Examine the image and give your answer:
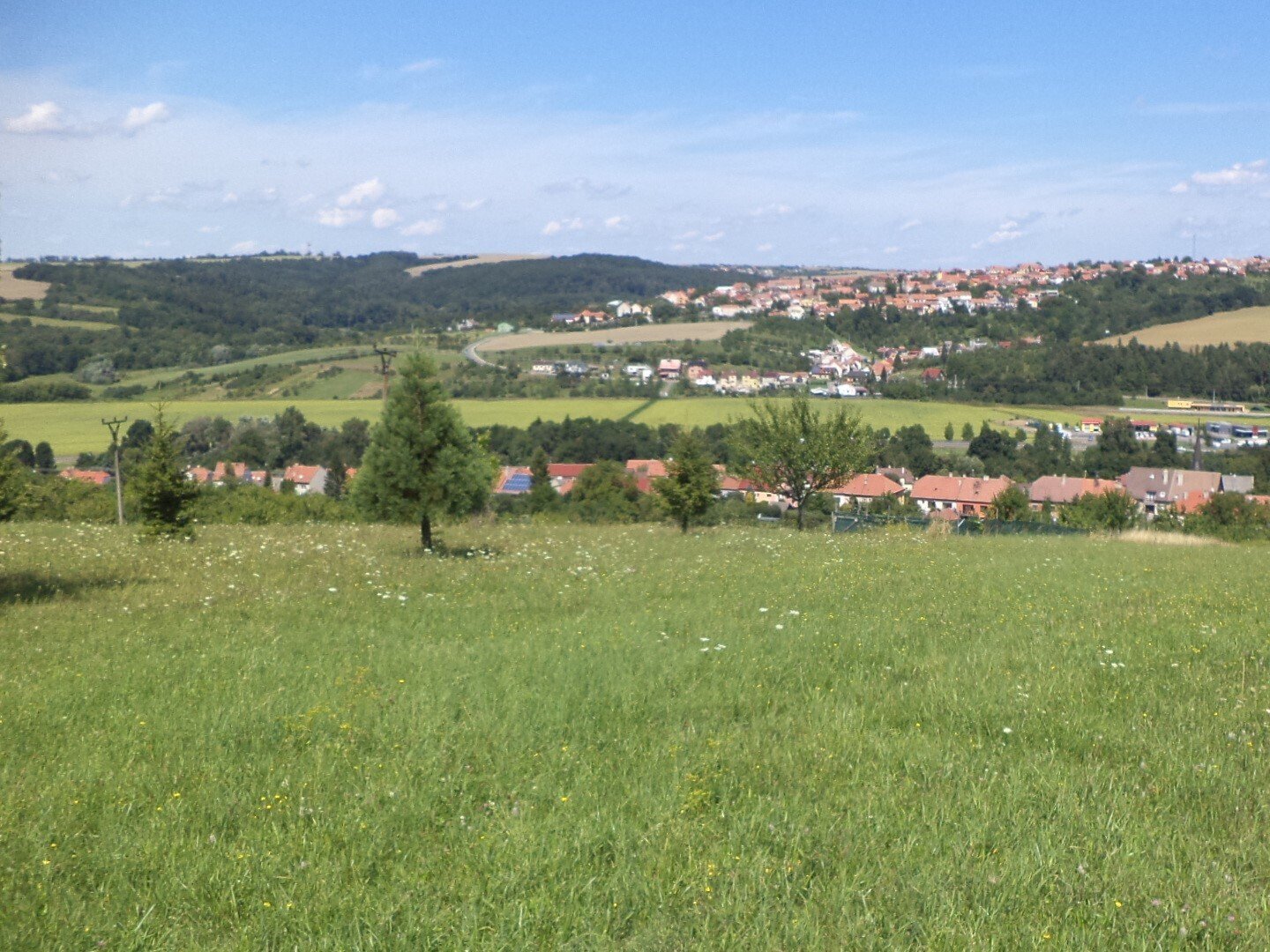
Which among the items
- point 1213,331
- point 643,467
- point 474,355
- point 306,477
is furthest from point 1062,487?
point 1213,331

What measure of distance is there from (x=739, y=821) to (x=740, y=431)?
2870 centimetres

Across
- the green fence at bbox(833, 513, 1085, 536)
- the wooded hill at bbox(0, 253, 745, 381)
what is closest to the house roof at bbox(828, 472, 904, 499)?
the green fence at bbox(833, 513, 1085, 536)

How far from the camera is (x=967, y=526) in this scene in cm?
2884

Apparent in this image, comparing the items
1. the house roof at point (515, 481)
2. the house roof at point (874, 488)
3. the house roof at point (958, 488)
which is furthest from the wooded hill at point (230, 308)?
the house roof at point (958, 488)

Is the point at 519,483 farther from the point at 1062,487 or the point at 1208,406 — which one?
the point at 1208,406

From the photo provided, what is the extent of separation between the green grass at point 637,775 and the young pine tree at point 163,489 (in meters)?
8.72

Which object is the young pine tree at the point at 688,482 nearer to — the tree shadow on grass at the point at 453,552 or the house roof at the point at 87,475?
the tree shadow on grass at the point at 453,552

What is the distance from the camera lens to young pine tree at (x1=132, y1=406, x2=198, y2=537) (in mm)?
20266

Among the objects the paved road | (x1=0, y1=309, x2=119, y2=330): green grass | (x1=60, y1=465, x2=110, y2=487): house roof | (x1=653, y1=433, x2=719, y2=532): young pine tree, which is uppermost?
(x1=0, y1=309, x2=119, y2=330): green grass

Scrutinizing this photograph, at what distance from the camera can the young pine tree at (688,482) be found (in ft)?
91.7

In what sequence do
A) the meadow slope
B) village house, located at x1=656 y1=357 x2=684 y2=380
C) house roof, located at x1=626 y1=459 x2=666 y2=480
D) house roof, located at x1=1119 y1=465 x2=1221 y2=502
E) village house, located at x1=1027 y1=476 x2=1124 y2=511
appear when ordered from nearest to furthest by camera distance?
village house, located at x1=1027 y1=476 x2=1124 y2=511, house roof, located at x1=1119 y1=465 x2=1221 y2=502, house roof, located at x1=626 y1=459 x2=666 y2=480, the meadow slope, village house, located at x1=656 y1=357 x2=684 y2=380

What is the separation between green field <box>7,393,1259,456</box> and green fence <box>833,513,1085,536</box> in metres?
38.7

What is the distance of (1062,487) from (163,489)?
2116 inches

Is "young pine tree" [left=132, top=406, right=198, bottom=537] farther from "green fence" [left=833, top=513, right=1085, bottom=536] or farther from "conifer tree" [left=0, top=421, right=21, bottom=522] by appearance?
"green fence" [left=833, top=513, right=1085, bottom=536]
